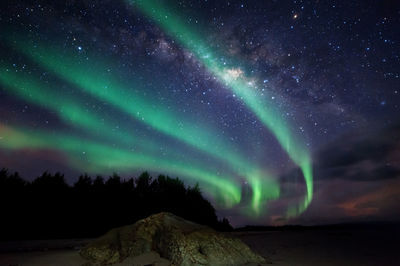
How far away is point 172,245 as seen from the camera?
7.34m

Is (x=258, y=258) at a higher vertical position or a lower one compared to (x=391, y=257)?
lower

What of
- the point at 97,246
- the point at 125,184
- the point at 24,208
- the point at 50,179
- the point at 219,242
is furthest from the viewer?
the point at 125,184

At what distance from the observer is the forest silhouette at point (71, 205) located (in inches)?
827

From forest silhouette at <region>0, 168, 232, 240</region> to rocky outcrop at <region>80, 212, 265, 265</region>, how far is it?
16188mm

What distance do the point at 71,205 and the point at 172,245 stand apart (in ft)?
68.0

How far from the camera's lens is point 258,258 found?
7.59 meters

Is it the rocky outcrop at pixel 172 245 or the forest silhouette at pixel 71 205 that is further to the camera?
the forest silhouette at pixel 71 205

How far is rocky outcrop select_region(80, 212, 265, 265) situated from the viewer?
276 inches

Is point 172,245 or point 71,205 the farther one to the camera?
point 71,205

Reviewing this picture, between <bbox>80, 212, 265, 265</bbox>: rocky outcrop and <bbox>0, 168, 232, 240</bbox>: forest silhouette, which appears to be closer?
<bbox>80, 212, 265, 265</bbox>: rocky outcrop

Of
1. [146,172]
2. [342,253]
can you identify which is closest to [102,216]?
[146,172]

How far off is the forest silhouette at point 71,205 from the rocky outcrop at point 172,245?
16.2 metres

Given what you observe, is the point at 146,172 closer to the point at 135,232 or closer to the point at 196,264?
the point at 135,232

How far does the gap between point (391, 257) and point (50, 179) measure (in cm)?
2739
